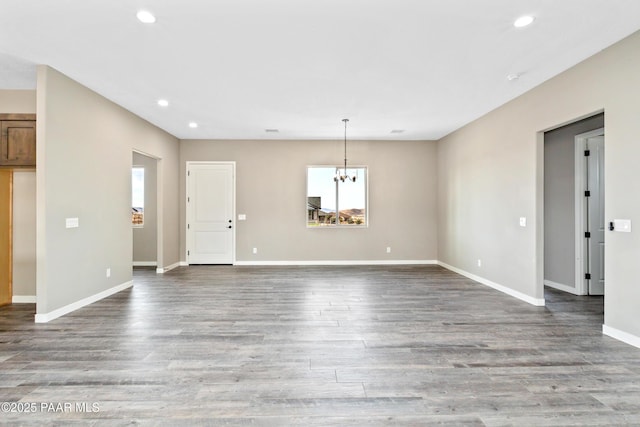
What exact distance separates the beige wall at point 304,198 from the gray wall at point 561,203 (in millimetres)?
2491

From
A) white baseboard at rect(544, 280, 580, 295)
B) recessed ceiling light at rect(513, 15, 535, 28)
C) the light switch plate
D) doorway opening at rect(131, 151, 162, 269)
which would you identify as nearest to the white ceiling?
recessed ceiling light at rect(513, 15, 535, 28)

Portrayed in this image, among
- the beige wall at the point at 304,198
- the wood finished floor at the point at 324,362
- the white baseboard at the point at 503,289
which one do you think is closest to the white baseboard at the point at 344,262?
the beige wall at the point at 304,198

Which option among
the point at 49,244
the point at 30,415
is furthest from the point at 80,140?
the point at 30,415

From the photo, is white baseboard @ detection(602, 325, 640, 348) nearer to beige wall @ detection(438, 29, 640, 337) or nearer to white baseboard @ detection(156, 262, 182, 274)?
beige wall @ detection(438, 29, 640, 337)

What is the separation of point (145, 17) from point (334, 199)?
17.3 ft

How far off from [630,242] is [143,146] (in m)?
6.93

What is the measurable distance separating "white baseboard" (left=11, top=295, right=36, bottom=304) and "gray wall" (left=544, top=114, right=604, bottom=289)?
7.85 m

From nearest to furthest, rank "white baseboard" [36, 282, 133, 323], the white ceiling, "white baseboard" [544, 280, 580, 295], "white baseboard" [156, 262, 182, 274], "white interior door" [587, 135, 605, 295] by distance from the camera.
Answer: the white ceiling < "white baseboard" [36, 282, 133, 323] < "white interior door" [587, 135, 605, 295] < "white baseboard" [544, 280, 580, 295] < "white baseboard" [156, 262, 182, 274]

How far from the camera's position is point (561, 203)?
507 cm

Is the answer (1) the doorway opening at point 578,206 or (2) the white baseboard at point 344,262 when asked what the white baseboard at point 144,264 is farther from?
(1) the doorway opening at point 578,206

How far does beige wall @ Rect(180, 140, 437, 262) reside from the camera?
734 centimetres

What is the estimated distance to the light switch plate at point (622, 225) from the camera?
3.01 meters

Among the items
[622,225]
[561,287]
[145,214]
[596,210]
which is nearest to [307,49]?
[622,225]

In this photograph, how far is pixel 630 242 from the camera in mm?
2994
